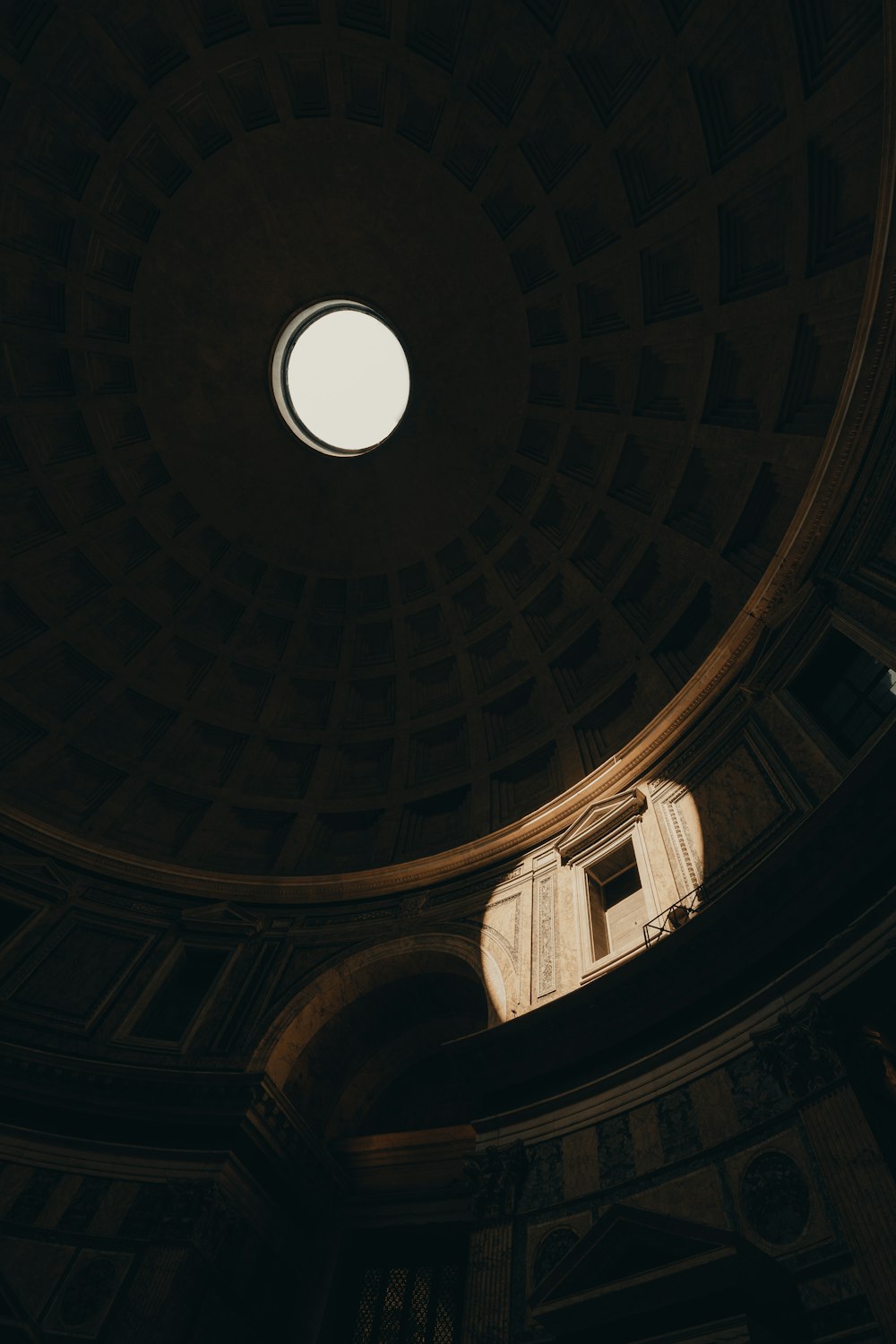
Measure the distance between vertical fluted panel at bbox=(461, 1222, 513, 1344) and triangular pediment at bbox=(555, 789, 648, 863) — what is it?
769cm

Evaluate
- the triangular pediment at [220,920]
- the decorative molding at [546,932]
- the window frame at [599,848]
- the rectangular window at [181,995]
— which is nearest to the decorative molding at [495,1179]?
the decorative molding at [546,932]

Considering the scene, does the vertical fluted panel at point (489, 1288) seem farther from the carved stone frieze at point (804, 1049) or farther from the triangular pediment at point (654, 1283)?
the carved stone frieze at point (804, 1049)

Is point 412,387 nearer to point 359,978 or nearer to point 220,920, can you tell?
point 220,920

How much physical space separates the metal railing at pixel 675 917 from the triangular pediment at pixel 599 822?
10.3ft

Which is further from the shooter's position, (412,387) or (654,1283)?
(412,387)

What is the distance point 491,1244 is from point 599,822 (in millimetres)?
8427

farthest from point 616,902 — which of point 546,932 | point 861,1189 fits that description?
point 861,1189

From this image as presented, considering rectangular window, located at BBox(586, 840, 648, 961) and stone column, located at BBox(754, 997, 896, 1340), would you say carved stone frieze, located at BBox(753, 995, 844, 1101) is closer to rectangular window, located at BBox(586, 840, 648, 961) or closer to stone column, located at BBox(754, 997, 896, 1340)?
stone column, located at BBox(754, 997, 896, 1340)

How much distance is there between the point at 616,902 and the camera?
15.6m

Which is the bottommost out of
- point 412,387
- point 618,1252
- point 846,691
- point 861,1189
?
point 618,1252

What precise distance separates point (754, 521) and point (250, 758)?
57.6ft

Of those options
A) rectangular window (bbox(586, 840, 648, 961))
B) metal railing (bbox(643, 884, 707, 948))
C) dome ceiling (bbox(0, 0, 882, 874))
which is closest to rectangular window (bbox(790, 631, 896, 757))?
metal railing (bbox(643, 884, 707, 948))

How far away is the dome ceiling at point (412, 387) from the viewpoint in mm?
16984

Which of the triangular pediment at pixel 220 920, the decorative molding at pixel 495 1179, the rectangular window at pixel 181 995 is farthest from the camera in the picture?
the triangular pediment at pixel 220 920
